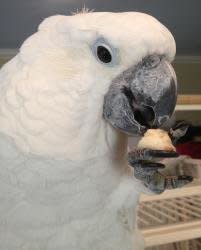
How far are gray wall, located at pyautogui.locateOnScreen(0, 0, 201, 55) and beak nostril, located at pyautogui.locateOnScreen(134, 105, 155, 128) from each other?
150 cm

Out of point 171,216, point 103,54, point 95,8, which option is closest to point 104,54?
point 103,54

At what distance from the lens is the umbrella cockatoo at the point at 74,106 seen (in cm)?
71

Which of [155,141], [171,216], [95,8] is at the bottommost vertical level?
[171,216]

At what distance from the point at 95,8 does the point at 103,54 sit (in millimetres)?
1660

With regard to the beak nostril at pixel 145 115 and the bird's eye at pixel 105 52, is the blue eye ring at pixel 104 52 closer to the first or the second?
the bird's eye at pixel 105 52

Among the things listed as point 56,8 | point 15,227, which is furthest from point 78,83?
point 56,8

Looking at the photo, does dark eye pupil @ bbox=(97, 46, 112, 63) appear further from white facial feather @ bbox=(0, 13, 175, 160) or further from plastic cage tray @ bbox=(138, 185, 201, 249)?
plastic cage tray @ bbox=(138, 185, 201, 249)

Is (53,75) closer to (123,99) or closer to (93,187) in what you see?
(123,99)

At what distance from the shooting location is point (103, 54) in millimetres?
722

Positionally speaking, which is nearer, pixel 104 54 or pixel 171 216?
pixel 104 54

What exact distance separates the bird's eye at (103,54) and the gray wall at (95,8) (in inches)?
57.8

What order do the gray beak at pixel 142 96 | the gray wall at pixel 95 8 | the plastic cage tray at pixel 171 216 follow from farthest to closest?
the gray wall at pixel 95 8, the plastic cage tray at pixel 171 216, the gray beak at pixel 142 96

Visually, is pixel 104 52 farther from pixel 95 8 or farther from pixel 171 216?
pixel 95 8

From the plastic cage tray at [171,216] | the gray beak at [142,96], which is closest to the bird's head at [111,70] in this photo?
the gray beak at [142,96]
